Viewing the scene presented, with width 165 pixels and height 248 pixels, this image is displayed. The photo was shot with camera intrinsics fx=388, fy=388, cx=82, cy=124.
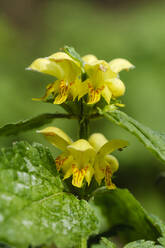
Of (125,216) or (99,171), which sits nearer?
(99,171)

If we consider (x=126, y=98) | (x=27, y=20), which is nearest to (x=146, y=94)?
(x=126, y=98)

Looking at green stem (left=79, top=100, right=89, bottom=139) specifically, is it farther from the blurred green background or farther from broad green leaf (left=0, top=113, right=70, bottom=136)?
the blurred green background

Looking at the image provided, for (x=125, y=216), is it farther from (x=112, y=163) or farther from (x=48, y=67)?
(x=48, y=67)

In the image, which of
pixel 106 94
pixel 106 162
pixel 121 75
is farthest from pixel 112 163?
pixel 121 75

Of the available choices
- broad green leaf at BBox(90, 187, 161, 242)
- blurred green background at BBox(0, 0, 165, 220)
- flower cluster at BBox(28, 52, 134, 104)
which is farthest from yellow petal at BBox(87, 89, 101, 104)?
blurred green background at BBox(0, 0, 165, 220)

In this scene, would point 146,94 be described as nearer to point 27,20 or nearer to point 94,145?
point 94,145

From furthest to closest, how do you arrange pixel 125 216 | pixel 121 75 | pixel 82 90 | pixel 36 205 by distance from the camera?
1. pixel 121 75
2. pixel 125 216
3. pixel 82 90
4. pixel 36 205
